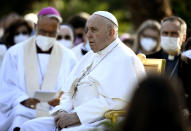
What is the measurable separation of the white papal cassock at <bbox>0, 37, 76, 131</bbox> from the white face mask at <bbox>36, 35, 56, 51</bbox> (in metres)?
0.12

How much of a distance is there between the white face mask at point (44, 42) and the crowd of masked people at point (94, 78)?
0.06 ft

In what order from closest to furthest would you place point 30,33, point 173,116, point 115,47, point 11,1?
point 173,116
point 115,47
point 30,33
point 11,1

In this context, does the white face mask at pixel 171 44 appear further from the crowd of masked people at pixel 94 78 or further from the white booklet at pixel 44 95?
the white booklet at pixel 44 95

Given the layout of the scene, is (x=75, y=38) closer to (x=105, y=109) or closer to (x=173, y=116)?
(x=105, y=109)

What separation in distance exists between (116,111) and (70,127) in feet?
1.91

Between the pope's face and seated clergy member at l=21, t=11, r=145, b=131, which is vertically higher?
the pope's face

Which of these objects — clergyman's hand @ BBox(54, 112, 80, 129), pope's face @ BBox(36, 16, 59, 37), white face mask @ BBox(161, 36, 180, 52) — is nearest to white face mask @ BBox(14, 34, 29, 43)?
pope's face @ BBox(36, 16, 59, 37)

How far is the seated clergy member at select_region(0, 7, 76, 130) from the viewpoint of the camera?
7.87 meters

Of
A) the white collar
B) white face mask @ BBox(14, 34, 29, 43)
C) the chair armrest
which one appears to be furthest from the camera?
white face mask @ BBox(14, 34, 29, 43)

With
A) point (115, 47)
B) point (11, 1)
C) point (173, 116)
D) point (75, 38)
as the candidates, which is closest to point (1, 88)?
point (115, 47)

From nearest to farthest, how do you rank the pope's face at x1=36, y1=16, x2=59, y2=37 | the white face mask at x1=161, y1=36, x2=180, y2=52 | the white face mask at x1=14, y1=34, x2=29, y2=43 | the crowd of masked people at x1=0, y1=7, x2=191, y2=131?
the crowd of masked people at x1=0, y1=7, x2=191, y2=131 < the white face mask at x1=161, y1=36, x2=180, y2=52 < the pope's face at x1=36, y1=16, x2=59, y2=37 < the white face mask at x1=14, y1=34, x2=29, y2=43

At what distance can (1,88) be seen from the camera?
8070mm

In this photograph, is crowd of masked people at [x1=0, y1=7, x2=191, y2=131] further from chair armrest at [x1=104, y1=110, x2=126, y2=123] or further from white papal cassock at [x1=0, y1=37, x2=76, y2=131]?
chair armrest at [x1=104, y1=110, x2=126, y2=123]

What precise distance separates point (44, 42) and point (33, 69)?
51 centimetres
